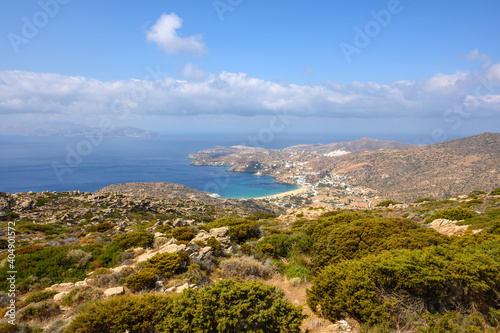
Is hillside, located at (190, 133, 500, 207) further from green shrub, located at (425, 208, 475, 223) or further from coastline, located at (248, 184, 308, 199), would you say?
green shrub, located at (425, 208, 475, 223)

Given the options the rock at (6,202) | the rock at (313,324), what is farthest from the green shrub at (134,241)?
the rock at (6,202)

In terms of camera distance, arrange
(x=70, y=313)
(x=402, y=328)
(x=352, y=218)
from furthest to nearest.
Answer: (x=352, y=218)
(x=70, y=313)
(x=402, y=328)

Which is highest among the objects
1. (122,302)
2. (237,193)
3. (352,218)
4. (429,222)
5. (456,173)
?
(122,302)

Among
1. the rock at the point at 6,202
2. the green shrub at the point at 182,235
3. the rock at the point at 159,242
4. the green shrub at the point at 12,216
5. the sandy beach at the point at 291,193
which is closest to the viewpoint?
A: the rock at the point at 159,242

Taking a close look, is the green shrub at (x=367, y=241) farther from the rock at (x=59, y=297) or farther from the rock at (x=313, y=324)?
the rock at (x=59, y=297)

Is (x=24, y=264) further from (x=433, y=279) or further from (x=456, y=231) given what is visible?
(x=456, y=231)

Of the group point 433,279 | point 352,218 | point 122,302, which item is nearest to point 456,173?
point 352,218
